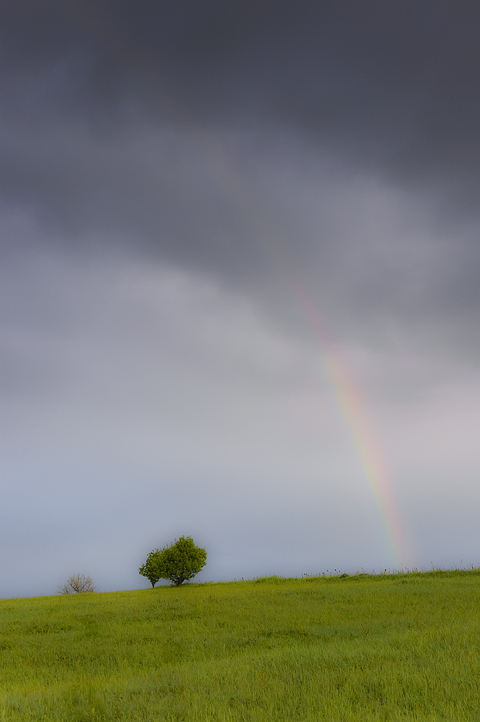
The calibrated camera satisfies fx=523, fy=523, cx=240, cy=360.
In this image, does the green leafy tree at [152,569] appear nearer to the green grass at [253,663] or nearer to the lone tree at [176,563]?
the lone tree at [176,563]

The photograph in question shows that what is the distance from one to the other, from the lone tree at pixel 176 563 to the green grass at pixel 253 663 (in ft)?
93.0

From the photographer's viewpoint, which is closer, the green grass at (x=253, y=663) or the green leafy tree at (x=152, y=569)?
the green grass at (x=253, y=663)

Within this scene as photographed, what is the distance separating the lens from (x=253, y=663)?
12.3 metres

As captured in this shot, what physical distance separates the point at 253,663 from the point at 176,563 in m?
41.6

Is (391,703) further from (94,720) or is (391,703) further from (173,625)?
(173,625)

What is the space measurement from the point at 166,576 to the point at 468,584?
3073cm

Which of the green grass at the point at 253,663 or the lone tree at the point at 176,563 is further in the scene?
the lone tree at the point at 176,563

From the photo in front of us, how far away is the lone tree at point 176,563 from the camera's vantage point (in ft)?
168

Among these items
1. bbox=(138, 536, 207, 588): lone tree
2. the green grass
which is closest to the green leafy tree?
bbox=(138, 536, 207, 588): lone tree

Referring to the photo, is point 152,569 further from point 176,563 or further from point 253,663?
point 253,663

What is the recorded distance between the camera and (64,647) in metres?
16.7

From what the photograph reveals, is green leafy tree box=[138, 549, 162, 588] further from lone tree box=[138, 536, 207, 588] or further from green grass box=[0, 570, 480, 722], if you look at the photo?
green grass box=[0, 570, 480, 722]

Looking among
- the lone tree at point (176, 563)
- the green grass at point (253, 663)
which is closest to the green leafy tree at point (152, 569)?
the lone tree at point (176, 563)

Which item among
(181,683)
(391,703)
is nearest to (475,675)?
(391,703)
